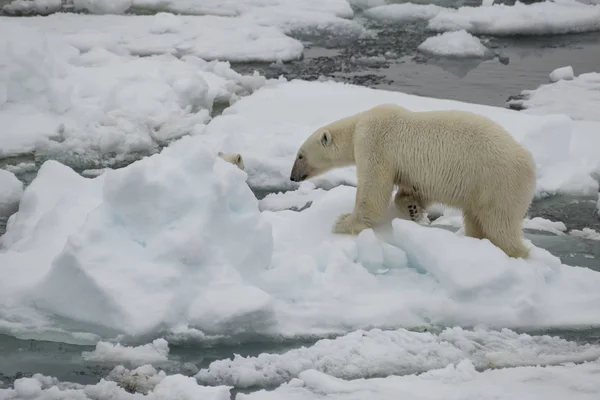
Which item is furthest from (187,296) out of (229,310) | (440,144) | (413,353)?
(440,144)

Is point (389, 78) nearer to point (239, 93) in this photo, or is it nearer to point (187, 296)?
point (239, 93)

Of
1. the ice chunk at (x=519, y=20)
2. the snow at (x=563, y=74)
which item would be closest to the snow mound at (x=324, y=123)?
the snow at (x=563, y=74)

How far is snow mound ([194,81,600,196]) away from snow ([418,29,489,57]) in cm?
324

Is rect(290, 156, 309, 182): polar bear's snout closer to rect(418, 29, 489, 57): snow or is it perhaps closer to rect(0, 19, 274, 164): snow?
rect(0, 19, 274, 164): snow

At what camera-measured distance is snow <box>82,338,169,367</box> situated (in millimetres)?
4039

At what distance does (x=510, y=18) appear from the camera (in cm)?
1391

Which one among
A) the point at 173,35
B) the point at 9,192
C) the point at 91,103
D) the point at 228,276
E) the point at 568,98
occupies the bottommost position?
the point at 228,276

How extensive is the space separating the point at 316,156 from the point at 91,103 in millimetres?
3550

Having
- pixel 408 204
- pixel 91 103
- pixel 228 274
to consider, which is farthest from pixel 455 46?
pixel 228 274

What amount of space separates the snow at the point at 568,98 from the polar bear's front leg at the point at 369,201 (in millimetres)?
4468

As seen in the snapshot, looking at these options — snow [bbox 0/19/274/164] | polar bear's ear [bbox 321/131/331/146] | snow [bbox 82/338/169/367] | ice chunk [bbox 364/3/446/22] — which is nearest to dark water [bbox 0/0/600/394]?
snow [bbox 82/338/169/367]

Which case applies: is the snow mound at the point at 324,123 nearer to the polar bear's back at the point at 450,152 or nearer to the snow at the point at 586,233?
the snow at the point at 586,233

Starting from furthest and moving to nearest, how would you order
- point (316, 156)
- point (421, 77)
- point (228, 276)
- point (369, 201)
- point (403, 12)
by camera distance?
point (403, 12) → point (421, 77) → point (316, 156) → point (369, 201) → point (228, 276)

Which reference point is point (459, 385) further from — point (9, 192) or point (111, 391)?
point (9, 192)
